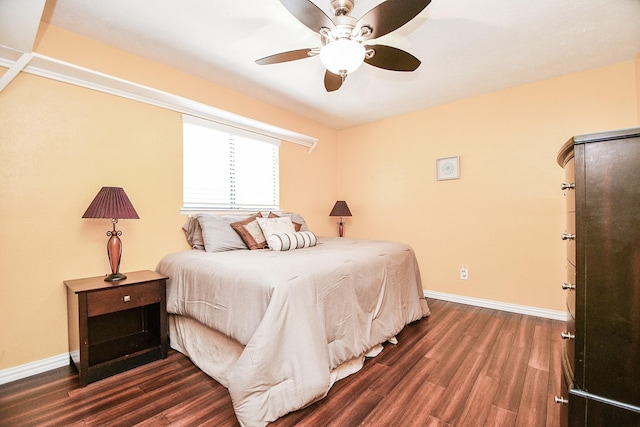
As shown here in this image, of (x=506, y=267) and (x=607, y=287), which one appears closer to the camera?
(x=607, y=287)

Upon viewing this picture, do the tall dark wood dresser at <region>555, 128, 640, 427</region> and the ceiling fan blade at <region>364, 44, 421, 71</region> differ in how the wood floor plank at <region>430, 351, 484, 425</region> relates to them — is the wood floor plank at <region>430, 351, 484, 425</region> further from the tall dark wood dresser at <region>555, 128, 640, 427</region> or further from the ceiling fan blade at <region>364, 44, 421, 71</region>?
the ceiling fan blade at <region>364, 44, 421, 71</region>

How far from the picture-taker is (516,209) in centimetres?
300

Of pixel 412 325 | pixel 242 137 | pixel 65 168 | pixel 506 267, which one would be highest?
pixel 242 137

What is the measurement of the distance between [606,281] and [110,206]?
254cm

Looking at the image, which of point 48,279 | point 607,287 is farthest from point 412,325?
point 48,279

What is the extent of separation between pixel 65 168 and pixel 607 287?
→ 300 cm

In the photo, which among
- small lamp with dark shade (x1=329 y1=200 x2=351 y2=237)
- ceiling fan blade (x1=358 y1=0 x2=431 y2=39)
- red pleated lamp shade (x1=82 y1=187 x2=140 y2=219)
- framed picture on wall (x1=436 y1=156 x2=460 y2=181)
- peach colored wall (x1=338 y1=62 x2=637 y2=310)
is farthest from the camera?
small lamp with dark shade (x1=329 y1=200 x2=351 y2=237)

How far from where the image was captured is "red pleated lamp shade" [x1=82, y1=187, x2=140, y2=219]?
1874 mm

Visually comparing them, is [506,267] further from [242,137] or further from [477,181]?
[242,137]

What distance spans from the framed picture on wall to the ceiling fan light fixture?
7.25 feet

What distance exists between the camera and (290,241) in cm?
264

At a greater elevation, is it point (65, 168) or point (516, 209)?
point (65, 168)

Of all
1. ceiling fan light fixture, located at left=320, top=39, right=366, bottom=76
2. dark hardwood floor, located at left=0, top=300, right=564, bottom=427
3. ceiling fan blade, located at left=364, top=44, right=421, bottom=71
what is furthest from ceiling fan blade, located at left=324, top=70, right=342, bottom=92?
dark hardwood floor, located at left=0, top=300, right=564, bottom=427

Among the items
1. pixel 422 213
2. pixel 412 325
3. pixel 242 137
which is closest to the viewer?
pixel 412 325
